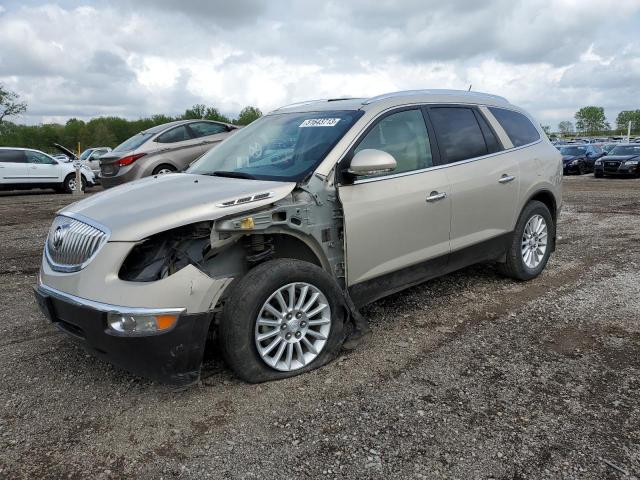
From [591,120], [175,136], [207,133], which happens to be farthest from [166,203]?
[591,120]

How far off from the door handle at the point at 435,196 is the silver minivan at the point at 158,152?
7.59 meters

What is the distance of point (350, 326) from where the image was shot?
358 centimetres

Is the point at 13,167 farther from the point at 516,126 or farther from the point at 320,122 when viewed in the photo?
the point at 516,126

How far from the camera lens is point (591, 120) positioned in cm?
13862

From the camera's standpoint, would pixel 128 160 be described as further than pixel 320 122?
Yes

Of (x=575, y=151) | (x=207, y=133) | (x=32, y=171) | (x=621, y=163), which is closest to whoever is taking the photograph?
(x=207, y=133)

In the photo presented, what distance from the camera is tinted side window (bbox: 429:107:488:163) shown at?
13.8 ft

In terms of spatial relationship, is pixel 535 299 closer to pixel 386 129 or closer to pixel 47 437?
pixel 386 129

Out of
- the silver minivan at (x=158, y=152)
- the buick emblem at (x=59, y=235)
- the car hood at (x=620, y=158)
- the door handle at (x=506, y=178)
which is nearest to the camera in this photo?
the buick emblem at (x=59, y=235)

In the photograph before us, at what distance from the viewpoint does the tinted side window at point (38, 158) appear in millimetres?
15906

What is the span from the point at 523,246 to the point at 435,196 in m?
1.66

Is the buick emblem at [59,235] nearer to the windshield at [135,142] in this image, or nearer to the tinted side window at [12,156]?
the windshield at [135,142]

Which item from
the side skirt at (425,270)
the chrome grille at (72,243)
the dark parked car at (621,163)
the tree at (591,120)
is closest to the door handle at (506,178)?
the side skirt at (425,270)

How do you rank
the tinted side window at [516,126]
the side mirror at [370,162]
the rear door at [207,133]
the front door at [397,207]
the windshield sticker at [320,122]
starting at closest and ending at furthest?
the side mirror at [370,162], the front door at [397,207], the windshield sticker at [320,122], the tinted side window at [516,126], the rear door at [207,133]
